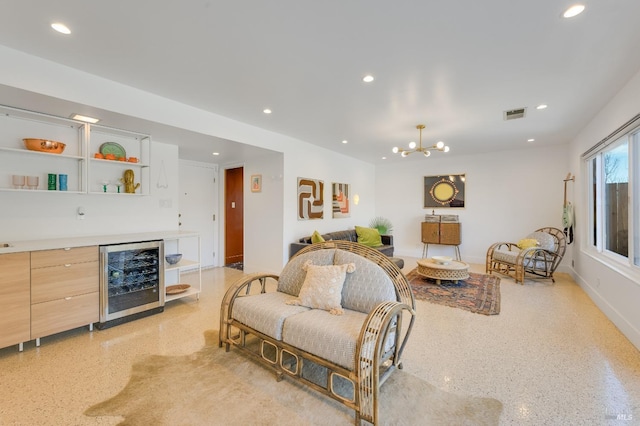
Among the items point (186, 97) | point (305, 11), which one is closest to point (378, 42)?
point (305, 11)

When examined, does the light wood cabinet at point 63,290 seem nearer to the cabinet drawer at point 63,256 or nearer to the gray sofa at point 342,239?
the cabinet drawer at point 63,256

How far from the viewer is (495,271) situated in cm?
554

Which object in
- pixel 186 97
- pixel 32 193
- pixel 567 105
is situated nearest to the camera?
pixel 32 193

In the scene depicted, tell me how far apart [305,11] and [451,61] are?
4.47ft

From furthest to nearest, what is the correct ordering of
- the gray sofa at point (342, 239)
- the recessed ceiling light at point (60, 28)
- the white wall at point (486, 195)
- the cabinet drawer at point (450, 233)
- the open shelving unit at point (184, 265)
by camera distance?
the cabinet drawer at point (450, 233) → the white wall at point (486, 195) → the gray sofa at point (342, 239) → the open shelving unit at point (184, 265) → the recessed ceiling light at point (60, 28)

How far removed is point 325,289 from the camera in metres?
2.31

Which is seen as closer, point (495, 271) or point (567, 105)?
point (567, 105)

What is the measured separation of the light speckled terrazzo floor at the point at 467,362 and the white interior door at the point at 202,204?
2379 millimetres

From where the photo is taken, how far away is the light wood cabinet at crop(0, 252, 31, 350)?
2.41 m

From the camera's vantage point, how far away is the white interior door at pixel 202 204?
552 cm

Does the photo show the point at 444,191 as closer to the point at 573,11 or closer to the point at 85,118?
the point at 573,11

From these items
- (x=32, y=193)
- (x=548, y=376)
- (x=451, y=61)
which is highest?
(x=451, y=61)

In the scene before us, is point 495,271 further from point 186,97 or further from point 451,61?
point 186,97

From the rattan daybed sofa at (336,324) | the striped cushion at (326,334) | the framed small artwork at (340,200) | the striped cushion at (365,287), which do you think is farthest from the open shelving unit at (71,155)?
the framed small artwork at (340,200)
